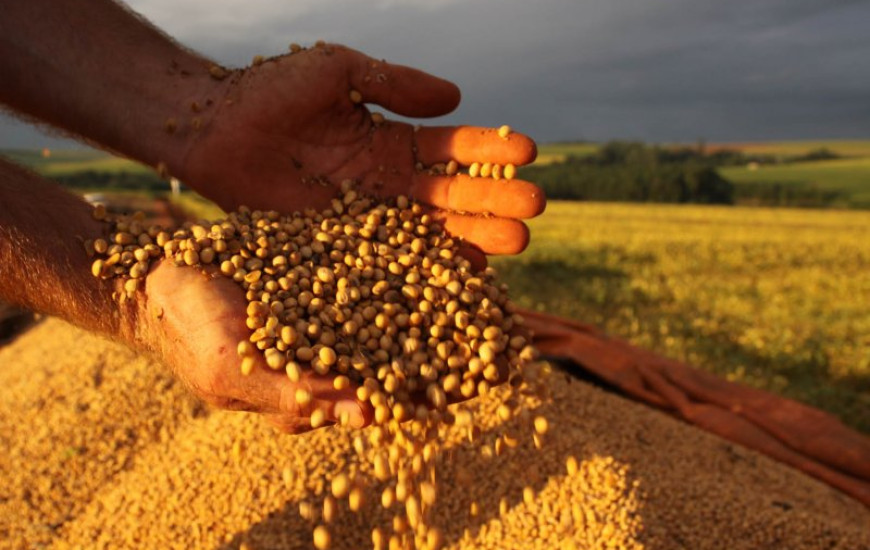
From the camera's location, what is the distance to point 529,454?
2.87 metres

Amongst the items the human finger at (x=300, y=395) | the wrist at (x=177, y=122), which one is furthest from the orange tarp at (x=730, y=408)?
the human finger at (x=300, y=395)

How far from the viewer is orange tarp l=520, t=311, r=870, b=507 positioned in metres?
3.74

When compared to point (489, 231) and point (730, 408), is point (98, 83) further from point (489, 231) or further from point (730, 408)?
point (730, 408)

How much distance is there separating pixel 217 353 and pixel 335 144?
1200 mm

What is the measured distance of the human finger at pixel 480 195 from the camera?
2.46m

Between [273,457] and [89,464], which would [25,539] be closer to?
[89,464]

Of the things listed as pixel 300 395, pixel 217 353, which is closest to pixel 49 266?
pixel 217 353

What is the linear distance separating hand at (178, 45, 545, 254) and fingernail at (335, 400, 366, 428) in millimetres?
917

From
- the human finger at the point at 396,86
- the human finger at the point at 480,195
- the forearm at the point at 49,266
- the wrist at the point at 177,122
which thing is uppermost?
the human finger at the point at 396,86

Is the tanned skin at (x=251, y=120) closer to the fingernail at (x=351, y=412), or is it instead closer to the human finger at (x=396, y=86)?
the human finger at (x=396, y=86)

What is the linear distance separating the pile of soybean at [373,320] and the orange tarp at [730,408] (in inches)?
73.1

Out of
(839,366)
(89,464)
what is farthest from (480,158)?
(839,366)

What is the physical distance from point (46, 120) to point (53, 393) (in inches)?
59.3

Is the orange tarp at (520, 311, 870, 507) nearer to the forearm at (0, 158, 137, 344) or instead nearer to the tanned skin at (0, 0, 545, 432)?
the tanned skin at (0, 0, 545, 432)
